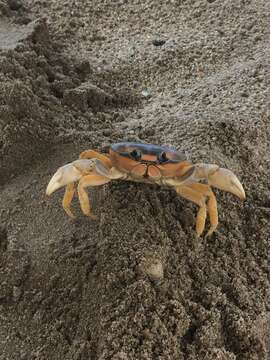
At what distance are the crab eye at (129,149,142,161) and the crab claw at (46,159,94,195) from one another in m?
0.13

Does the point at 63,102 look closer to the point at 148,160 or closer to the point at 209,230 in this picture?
the point at 148,160

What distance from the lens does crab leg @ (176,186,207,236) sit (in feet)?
6.62

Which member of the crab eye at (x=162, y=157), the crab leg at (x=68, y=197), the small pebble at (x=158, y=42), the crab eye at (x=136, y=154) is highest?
the crab eye at (x=136, y=154)

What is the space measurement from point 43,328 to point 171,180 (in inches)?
24.5

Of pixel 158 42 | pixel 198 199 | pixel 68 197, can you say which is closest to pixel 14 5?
pixel 158 42

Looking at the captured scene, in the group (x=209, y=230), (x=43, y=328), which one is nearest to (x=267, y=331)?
(x=209, y=230)

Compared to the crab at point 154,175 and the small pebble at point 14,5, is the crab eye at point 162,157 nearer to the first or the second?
the crab at point 154,175

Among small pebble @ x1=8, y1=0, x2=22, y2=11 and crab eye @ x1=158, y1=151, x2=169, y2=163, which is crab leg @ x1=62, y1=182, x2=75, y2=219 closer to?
crab eye @ x1=158, y1=151, x2=169, y2=163

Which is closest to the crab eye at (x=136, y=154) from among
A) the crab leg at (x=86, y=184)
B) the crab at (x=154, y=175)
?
the crab at (x=154, y=175)

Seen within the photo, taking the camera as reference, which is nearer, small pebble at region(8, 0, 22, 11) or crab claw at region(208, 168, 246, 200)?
crab claw at region(208, 168, 246, 200)

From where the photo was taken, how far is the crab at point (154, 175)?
6.66 feet

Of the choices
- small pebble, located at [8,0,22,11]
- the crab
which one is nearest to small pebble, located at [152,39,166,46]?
small pebble, located at [8,0,22,11]

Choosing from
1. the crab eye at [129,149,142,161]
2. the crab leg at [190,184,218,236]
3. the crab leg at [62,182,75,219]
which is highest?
the crab eye at [129,149,142,161]

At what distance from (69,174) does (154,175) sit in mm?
277
